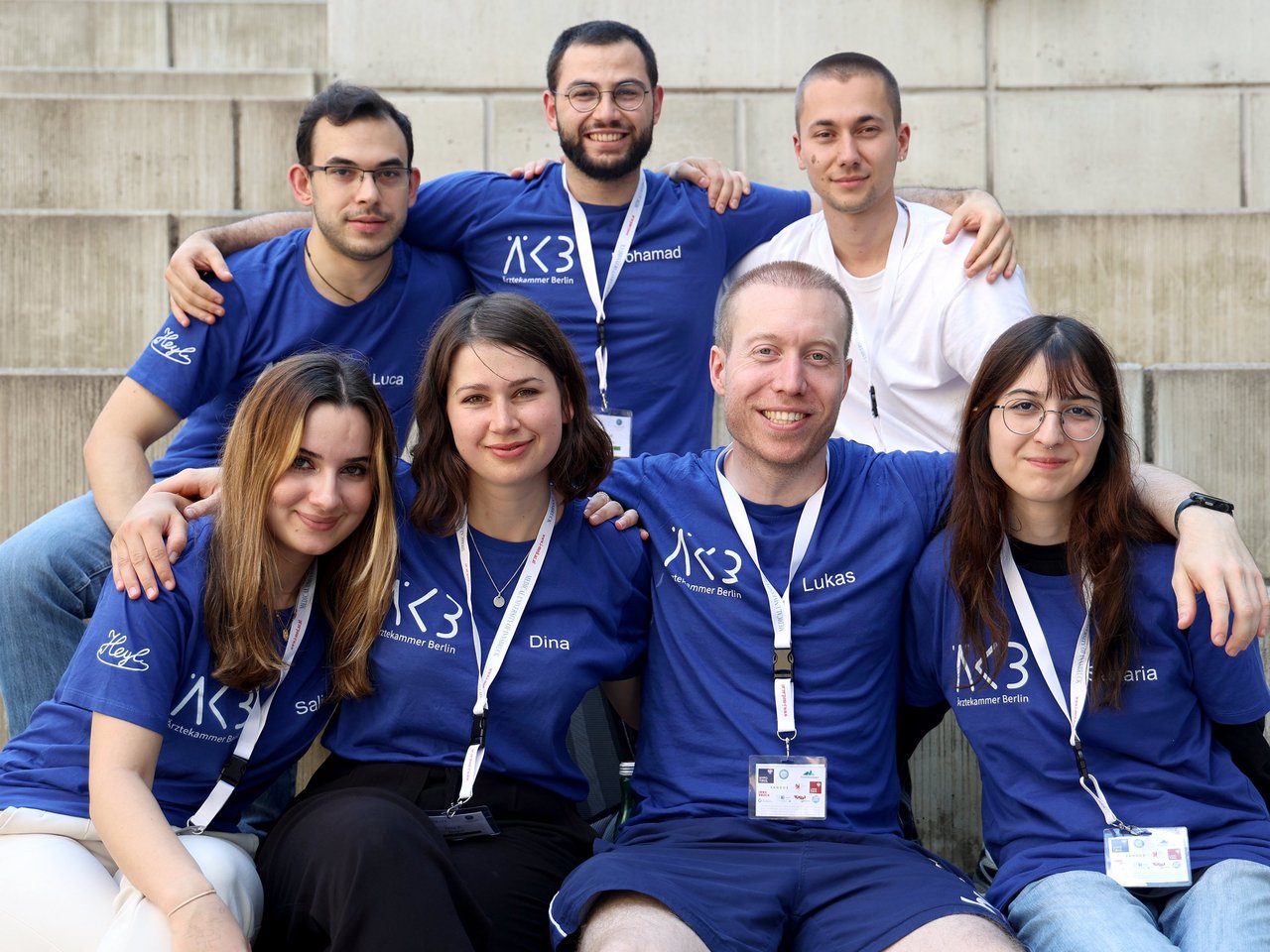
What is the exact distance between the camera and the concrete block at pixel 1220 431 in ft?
13.1

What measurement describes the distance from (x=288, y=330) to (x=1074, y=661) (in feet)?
7.33

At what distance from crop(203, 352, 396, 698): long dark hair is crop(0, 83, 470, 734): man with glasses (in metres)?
0.82

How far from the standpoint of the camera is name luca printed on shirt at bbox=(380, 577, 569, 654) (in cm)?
276

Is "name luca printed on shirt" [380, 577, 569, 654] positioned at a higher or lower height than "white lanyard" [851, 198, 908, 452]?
lower

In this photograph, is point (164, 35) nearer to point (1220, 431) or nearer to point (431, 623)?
point (431, 623)

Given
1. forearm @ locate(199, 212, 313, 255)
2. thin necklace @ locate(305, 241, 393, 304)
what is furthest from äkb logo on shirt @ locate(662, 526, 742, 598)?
forearm @ locate(199, 212, 313, 255)

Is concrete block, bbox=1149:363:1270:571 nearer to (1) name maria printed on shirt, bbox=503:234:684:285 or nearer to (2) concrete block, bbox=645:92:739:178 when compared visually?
(1) name maria printed on shirt, bbox=503:234:684:285

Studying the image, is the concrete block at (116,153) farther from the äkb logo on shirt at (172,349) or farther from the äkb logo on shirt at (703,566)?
the äkb logo on shirt at (703,566)

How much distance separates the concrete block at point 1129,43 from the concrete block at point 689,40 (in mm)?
187

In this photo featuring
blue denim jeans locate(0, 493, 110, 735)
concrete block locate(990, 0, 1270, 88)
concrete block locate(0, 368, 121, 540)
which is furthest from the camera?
concrete block locate(990, 0, 1270, 88)

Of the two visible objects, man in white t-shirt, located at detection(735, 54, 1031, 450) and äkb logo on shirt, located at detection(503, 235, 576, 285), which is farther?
äkb logo on shirt, located at detection(503, 235, 576, 285)

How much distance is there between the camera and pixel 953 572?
9.02 ft

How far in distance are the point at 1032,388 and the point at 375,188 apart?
1.89 meters

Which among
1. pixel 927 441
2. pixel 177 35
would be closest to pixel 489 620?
pixel 927 441
